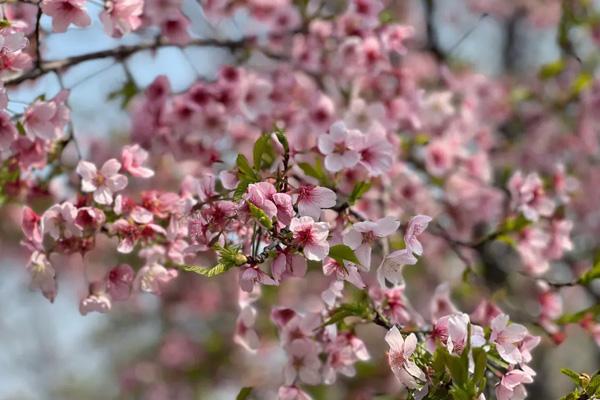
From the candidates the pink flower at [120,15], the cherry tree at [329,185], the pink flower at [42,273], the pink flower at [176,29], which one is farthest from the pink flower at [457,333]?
the pink flower at [176,29]

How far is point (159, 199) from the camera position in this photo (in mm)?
2334

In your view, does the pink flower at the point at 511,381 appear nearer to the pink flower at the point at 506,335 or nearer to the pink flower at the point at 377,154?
the pink flower at the point at 506,335

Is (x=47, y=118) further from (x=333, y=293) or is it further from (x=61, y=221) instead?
A: (x=333, y=293)

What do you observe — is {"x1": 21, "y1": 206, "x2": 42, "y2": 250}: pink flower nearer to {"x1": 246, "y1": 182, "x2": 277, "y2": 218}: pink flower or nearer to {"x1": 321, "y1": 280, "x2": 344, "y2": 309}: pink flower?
{"x1": 246, "y1": 182, "x2": 277, "y2": 218}: pink flower

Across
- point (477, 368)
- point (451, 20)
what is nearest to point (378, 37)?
point (477, 368)

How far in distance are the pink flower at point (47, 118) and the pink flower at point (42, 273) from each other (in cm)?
41

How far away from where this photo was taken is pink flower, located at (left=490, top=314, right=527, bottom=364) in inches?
74.5

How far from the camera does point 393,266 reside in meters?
2.02

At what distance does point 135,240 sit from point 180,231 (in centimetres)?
14

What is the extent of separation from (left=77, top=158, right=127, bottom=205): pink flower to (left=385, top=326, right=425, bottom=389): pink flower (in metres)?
0.97

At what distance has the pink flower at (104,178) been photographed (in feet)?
7.31

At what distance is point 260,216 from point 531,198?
146cm

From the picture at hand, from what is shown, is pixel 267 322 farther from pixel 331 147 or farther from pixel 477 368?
pixel 477 368

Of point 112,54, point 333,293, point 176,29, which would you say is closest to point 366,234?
point 333,293
